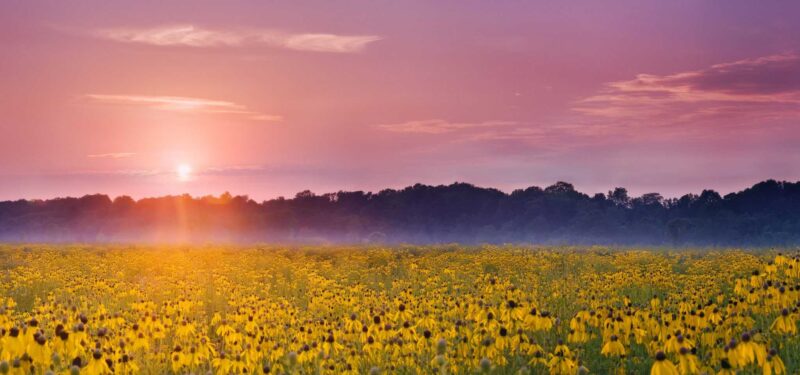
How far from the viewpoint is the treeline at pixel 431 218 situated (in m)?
80.4

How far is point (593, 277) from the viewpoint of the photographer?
18.9 m

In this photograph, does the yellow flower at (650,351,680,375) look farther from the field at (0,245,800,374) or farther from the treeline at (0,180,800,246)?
the treeline at (0,180,800,246)

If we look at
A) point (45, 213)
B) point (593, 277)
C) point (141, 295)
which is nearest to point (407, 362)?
point (141, 295)

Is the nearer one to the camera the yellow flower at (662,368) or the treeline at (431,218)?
the yellow flower at (662,368)

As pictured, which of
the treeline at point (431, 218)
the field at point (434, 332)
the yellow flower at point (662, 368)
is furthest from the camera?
the treeline at point (431, 218)

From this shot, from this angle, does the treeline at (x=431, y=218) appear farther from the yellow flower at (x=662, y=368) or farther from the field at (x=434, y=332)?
the yellow flower at (x=662, y=368)

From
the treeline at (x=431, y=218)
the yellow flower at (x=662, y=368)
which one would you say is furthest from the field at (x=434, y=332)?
the treeline at (x=431, y=218)

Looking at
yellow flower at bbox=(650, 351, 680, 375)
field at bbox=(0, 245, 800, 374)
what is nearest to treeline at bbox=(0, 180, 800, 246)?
field at bbox=(0, 245, 800, 374)

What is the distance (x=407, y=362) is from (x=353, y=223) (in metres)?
92.9

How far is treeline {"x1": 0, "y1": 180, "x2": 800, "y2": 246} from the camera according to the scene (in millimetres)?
80375

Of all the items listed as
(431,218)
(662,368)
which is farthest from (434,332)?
(431,218)

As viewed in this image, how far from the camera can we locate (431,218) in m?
105

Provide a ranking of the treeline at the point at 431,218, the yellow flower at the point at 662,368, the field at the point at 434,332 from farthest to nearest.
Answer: the treeline at the point at 431,218
the field at the point at 434,332
the yellow flower at the point at 662,368

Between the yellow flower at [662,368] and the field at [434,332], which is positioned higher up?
the yellow flower at [662,368]
